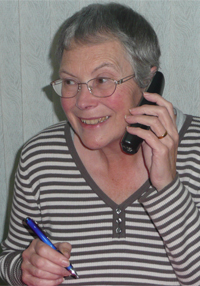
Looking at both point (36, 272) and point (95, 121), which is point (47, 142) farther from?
point (36, 272)

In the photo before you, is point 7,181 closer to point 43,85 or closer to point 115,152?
point 43,85

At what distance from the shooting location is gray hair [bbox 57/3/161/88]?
4.08ft

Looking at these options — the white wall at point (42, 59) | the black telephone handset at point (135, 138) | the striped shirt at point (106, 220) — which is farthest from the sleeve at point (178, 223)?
the white wall at point (42, 59)

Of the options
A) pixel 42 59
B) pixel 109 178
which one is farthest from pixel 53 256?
pixel 42 59

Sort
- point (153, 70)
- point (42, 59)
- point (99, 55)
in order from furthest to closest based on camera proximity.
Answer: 1. point (42, 59)
2. point (153, 70)
3. point (99, 55)

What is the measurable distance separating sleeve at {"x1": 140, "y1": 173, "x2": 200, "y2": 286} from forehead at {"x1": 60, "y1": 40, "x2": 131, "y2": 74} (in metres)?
0.40

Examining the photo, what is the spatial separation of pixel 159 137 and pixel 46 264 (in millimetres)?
470

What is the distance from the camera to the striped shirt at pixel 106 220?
120 centimetres

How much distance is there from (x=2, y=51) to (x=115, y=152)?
0.69 m

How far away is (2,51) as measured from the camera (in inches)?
68.3

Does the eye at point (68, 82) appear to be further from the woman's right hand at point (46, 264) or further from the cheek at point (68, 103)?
the woman's right hand at point (46, 264)

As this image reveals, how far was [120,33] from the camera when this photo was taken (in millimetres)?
1243

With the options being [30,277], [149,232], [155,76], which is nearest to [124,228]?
[149,232]

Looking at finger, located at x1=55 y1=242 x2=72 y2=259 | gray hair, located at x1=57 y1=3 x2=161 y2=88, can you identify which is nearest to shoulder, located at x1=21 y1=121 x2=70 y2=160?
gray hair, located at x1=57 y1=3 x2=161 y2=88
